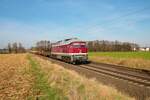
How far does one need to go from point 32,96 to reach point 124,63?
70.5 feet

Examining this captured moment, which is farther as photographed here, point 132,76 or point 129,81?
point 132,76

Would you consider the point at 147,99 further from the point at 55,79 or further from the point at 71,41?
the point at 71,41

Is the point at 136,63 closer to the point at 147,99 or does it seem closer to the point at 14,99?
the point at 147,99

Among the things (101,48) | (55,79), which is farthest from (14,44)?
(55,79)

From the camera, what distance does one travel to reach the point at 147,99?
8.63m

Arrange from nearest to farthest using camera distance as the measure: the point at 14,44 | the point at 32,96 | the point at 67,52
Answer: the point at 32,96 → the point at 67,52 → the point at 14,44

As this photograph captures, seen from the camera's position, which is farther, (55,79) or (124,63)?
(124,63)

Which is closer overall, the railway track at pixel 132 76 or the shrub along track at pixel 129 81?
the shrub along track at pixel 129 81

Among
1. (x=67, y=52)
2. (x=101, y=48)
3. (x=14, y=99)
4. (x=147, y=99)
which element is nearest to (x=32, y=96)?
(x=14, y=99)

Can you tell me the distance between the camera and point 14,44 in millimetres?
171500

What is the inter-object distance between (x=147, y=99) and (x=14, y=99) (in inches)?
237

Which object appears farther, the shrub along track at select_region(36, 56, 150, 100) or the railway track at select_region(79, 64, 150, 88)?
the railway track at select_region(79, 64, 150, 88)

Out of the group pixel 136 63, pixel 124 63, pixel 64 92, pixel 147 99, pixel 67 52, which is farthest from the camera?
pixel 67 52

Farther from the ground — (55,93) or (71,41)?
(71,41)
